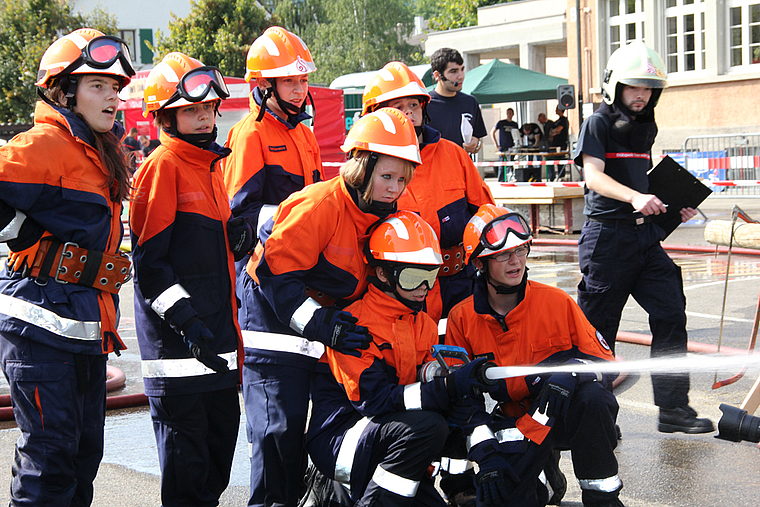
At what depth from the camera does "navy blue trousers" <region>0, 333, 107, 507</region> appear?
296 cm

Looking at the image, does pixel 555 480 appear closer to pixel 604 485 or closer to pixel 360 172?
pixel 604 485

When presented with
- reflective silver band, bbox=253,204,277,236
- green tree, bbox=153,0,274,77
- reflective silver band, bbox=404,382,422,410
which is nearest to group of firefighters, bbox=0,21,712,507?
reflective silver band, bbox=404,382,422,410

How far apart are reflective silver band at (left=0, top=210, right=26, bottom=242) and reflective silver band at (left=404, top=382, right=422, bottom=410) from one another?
1.49 metres

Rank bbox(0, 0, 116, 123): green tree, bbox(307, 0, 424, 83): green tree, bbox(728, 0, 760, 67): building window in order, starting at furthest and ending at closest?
bbox(307, 0, 424, 83): green tree < bbox(0, 0, 116, 123): green tree < bbox(728, 0, 760, 67): building window

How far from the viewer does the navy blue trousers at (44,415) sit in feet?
9.70

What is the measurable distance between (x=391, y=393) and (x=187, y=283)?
0.95m

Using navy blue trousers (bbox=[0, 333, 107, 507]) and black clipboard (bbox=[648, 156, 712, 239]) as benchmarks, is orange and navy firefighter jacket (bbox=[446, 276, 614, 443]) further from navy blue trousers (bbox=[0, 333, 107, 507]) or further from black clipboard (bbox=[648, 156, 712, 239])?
navy blue trousers (bbox=[0, 333, 107, 507])

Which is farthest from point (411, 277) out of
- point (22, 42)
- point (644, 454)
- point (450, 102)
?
point (22, 42)

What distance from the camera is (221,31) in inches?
1471

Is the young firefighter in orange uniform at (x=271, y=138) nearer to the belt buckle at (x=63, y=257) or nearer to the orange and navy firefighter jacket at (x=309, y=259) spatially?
the orange and navy firefighter jacket at (x=309, y=259)

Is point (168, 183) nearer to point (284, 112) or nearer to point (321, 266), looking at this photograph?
point (321, 266)

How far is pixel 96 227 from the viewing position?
312 cm

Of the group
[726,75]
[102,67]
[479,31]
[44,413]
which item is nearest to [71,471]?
[44,413]

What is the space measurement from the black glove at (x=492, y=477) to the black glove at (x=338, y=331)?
0.62 m
